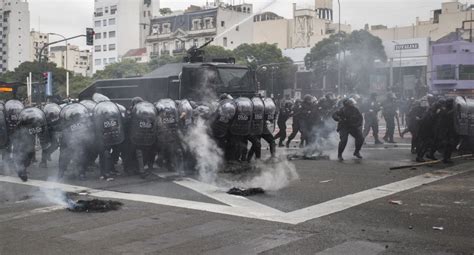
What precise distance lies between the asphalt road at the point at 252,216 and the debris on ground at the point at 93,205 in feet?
0.50

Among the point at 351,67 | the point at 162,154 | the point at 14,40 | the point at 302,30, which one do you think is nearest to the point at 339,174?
the point at 162,154

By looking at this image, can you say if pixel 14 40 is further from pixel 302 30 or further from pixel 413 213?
pixel 302 30

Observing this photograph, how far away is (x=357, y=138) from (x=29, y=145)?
801cm

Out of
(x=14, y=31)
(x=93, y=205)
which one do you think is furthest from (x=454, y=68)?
(x=93, y=205)

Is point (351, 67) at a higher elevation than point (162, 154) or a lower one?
higher

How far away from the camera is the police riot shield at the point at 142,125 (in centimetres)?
1064

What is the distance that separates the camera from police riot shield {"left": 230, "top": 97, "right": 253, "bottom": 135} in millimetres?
11727

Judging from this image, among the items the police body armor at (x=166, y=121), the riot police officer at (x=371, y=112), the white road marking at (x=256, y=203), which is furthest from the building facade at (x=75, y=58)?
the white road marking at (x=256, y=203)

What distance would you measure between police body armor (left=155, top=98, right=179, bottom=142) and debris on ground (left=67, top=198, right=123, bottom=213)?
2876 millimetres

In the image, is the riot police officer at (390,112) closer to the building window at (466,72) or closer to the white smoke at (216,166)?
the white smoke at (216,166)

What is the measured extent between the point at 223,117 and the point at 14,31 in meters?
20.6

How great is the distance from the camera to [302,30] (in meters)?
72.0

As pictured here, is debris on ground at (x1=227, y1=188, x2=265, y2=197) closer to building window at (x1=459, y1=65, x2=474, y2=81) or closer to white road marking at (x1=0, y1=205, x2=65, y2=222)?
white road marking at (x1=0, y1=205, x2=65, y2=222)

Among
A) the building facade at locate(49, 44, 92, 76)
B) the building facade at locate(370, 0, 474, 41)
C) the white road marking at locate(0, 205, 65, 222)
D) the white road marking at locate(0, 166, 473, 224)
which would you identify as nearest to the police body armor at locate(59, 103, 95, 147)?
the white road marking at locate(0, 166, 473, 224)
